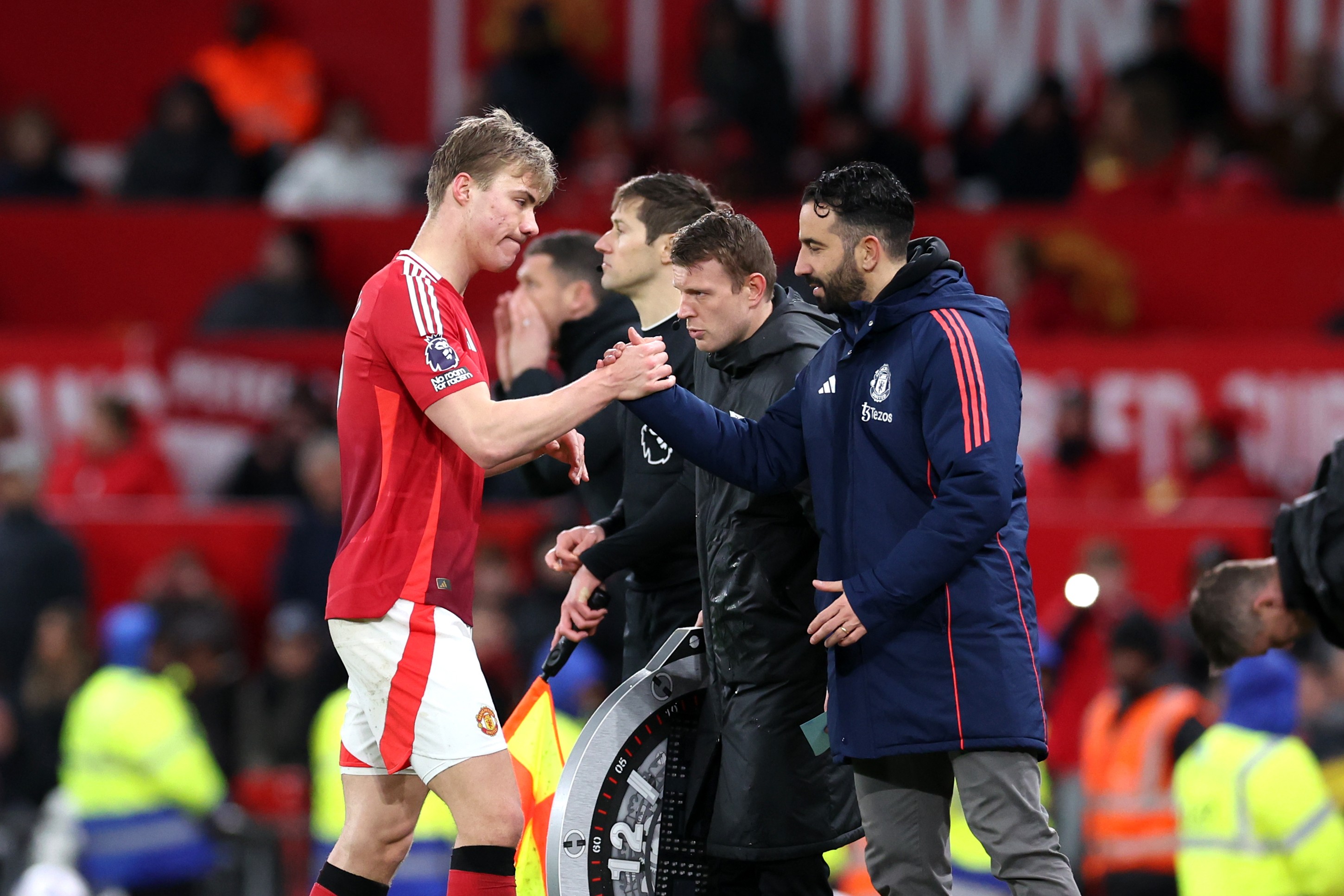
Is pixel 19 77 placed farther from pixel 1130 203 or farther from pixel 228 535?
pixel 1130 203

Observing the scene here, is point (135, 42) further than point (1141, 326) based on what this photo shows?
Yes

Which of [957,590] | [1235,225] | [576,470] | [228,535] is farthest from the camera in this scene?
[1235,225]

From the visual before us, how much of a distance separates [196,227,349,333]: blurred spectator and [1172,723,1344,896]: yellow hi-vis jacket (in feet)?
24.2

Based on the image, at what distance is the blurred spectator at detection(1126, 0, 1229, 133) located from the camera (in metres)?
13.9

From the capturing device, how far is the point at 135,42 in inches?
647

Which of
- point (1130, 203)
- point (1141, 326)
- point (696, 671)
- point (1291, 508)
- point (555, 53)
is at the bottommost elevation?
point (696, 671)

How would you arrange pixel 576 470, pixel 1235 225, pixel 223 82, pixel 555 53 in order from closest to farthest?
pixel 576 470 < pixel 1235 225 < pixel 555 53 < pixel 223 82

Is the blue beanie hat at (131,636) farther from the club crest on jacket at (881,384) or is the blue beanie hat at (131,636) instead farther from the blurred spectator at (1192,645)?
the club crest on jacket at (881,384)

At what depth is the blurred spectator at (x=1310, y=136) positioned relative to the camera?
13023mm

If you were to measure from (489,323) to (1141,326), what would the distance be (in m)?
4.13

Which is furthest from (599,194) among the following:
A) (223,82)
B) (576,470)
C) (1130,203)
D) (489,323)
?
(576,470)

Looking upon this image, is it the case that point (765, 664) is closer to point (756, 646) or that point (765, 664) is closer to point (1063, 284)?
point (756, 646)

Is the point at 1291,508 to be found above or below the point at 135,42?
below

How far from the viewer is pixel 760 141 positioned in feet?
45.2
